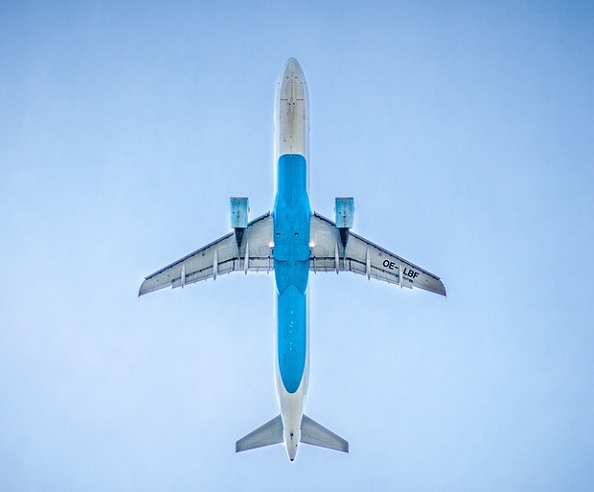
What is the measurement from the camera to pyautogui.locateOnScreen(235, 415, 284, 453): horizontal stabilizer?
54375mm

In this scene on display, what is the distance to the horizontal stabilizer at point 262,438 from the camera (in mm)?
54375

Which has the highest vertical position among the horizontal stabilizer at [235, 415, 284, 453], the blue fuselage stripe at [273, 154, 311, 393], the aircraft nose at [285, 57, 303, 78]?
the aircraft nose at [285, 57, 303, 78]

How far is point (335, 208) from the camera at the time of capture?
48.1m

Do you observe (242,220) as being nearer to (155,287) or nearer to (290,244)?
(290,244)

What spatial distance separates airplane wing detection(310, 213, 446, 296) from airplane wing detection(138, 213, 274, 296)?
3.47 metres

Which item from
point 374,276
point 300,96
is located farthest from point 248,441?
point 300,96

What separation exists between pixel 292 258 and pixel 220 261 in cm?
795

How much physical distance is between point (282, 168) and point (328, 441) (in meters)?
21.0

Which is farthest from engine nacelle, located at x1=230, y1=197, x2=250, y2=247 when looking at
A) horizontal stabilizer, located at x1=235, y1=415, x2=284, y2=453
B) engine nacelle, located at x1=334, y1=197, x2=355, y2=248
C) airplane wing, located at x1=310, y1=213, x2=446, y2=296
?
horizontal stabilizer, located at x1=235, y1=415, x2=284, y2=453

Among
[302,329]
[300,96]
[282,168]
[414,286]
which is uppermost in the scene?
[300,96]

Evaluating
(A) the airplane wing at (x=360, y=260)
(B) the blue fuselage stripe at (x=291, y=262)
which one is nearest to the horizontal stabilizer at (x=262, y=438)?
(B) the blue fuselage stripe at (x=291, y=262)

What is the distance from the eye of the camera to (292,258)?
4850cm

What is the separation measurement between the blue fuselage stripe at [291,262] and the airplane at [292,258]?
0.21 feet

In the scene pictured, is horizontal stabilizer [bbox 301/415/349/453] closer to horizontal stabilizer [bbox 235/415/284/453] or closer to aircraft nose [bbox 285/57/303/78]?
horizontal stabilizer [bbox 235/415/284/453]
